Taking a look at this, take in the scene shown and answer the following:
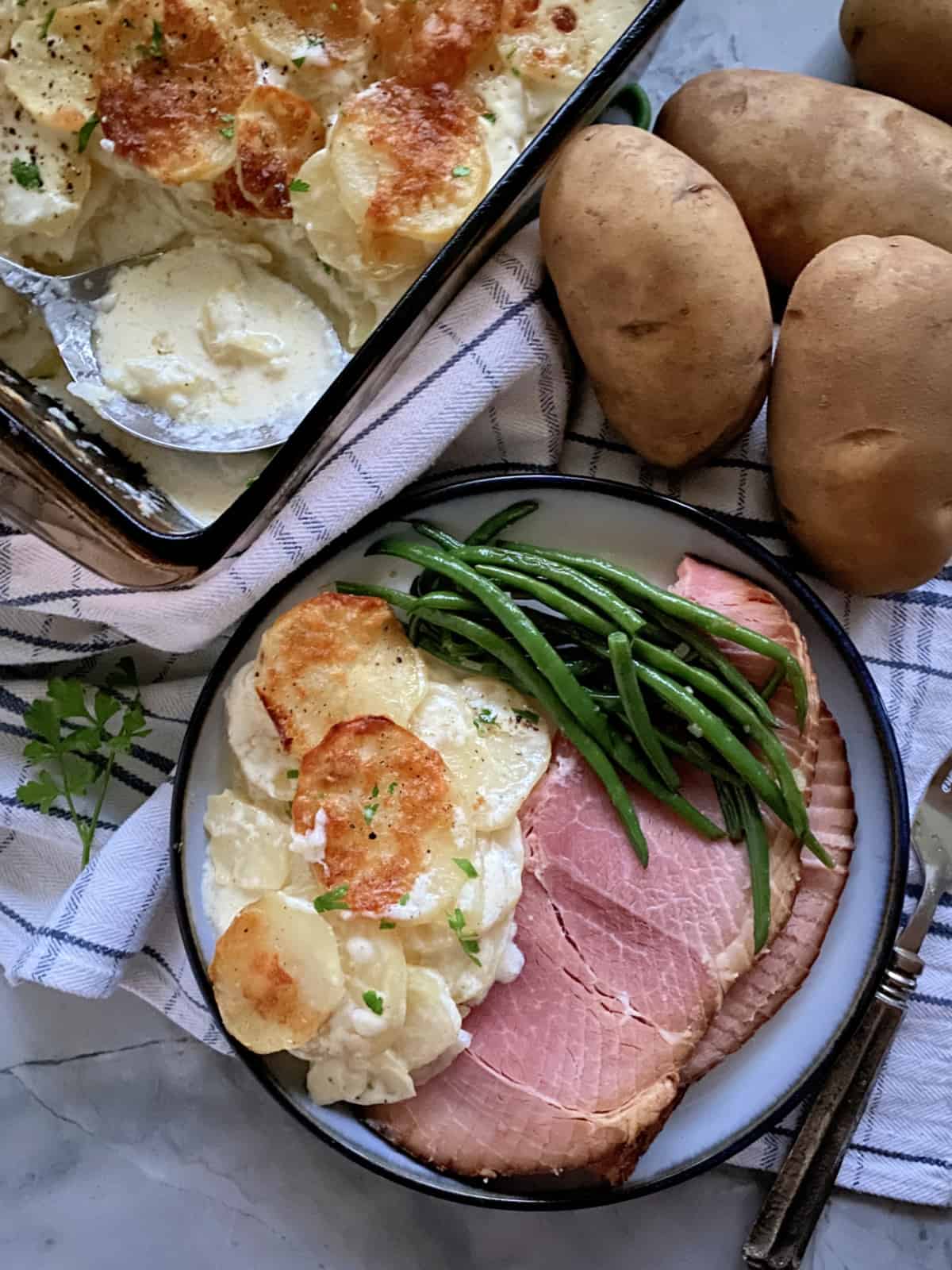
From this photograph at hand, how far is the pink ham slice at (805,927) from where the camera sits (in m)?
1.96

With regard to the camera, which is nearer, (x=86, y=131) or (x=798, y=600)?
(x=86, y=131)

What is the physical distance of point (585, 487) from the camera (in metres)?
2.07

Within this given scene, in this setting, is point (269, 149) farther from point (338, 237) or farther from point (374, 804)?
point (374, 804)

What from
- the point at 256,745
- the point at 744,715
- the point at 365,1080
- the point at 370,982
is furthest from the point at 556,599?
the point at 365,1080

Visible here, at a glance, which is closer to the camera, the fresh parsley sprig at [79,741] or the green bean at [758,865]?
the green bean at [758,865]

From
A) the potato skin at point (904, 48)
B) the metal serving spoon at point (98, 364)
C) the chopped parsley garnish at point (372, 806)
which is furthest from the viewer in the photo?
the potato skin at point (904, 48)

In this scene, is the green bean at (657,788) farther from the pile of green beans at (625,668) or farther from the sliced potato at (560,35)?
the sliced potato at (560,35)

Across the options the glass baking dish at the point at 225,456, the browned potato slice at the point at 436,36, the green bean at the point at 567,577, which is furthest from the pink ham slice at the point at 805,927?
the browned potato slice at the point at 436,36

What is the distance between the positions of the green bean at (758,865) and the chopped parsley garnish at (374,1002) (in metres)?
0.65

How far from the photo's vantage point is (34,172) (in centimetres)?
194

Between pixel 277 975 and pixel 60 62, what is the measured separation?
5.21 ft

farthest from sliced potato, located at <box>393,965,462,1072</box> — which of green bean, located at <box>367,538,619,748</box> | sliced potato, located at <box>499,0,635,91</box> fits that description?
sliced potato, located at <box>499,0,635,91</box>

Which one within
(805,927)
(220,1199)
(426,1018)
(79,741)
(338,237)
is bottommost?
(220,1199)

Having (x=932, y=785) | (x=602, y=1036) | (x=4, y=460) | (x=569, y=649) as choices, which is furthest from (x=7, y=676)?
(x=932, y=785)
